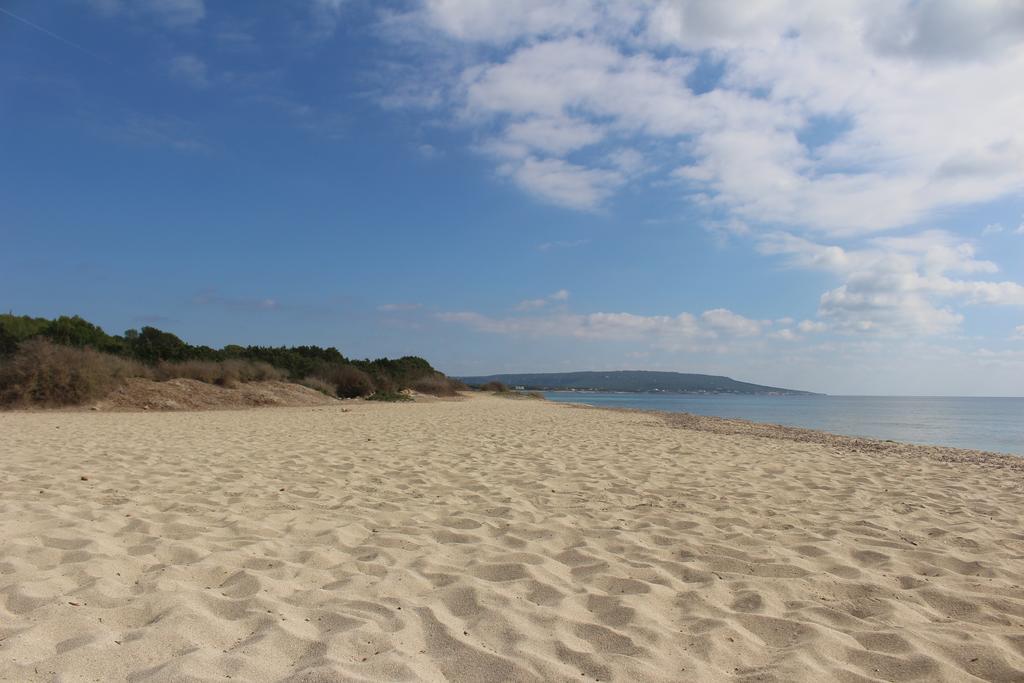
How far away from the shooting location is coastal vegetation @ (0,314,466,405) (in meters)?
16.2

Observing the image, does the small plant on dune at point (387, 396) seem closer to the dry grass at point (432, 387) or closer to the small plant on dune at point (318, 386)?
the small plant on dune at point (318, 386)

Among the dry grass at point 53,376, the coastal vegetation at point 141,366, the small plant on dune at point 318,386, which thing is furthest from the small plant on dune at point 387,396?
the dry grass at point 53,376

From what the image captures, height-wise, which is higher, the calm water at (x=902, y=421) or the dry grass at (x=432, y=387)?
the dry grass at (x=432, y=387)

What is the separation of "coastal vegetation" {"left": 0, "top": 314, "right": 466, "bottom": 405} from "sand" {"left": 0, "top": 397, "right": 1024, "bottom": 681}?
11.5m

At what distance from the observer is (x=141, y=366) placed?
21.1m

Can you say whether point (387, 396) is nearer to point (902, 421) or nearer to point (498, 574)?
point (902, 421)

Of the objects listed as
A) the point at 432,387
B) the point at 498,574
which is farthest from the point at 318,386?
the point at 498,574

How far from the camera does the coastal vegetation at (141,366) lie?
16.2m

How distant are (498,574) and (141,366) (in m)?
21.7

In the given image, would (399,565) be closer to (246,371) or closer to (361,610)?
A: (361,610)

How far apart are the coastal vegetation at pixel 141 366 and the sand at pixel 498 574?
11.5m

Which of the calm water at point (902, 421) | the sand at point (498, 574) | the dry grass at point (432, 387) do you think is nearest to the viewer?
the sand at point (498, 574)

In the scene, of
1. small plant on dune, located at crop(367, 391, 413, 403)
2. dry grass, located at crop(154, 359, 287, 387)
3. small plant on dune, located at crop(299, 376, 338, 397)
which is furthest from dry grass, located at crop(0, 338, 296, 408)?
small plant on dune, located at crop(367, 391, 413, 403)

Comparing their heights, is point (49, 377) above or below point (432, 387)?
above
